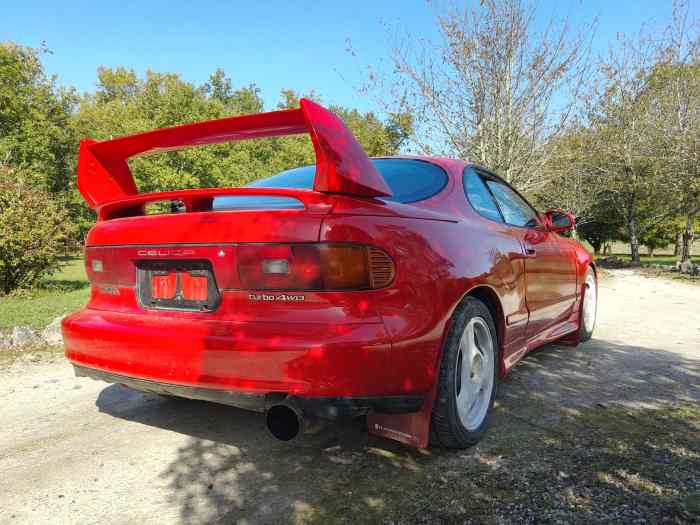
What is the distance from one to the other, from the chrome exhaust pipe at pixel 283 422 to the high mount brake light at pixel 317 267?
488mm

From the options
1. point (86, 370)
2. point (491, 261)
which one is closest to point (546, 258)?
→ point (491, 261)

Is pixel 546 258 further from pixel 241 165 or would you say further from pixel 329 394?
pixel 241 165

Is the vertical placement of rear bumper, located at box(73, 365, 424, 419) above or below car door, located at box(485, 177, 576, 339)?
below

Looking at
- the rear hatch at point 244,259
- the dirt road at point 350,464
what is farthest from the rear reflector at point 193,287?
the dirt road at point 350,464

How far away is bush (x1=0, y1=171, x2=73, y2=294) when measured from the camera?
8836mm

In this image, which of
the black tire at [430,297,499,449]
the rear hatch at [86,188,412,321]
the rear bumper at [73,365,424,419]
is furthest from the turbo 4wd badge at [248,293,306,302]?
the black tire at [430,297,499,449]

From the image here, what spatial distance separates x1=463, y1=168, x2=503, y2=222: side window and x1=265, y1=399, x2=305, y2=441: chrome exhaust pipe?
1.61 m

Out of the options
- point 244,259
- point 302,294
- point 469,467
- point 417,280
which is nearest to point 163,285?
point 244,259

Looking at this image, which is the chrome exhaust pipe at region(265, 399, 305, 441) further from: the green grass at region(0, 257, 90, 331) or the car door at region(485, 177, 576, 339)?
the green grass at region(0, 257, 90, 331)

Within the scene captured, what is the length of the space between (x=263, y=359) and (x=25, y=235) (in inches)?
346

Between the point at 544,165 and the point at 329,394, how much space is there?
12.2 metres

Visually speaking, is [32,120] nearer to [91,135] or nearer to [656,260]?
[91,135]

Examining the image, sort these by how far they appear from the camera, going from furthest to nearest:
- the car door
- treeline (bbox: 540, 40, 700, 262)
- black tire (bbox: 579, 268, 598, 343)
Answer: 1. treeline (bbox: 540, 40, 700, 262)
2. black tire (bbox: 579, 268, 598, 343)
3. the car door

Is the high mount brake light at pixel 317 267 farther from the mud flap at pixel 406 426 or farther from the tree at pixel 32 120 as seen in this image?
the tree at pixel 32 120
